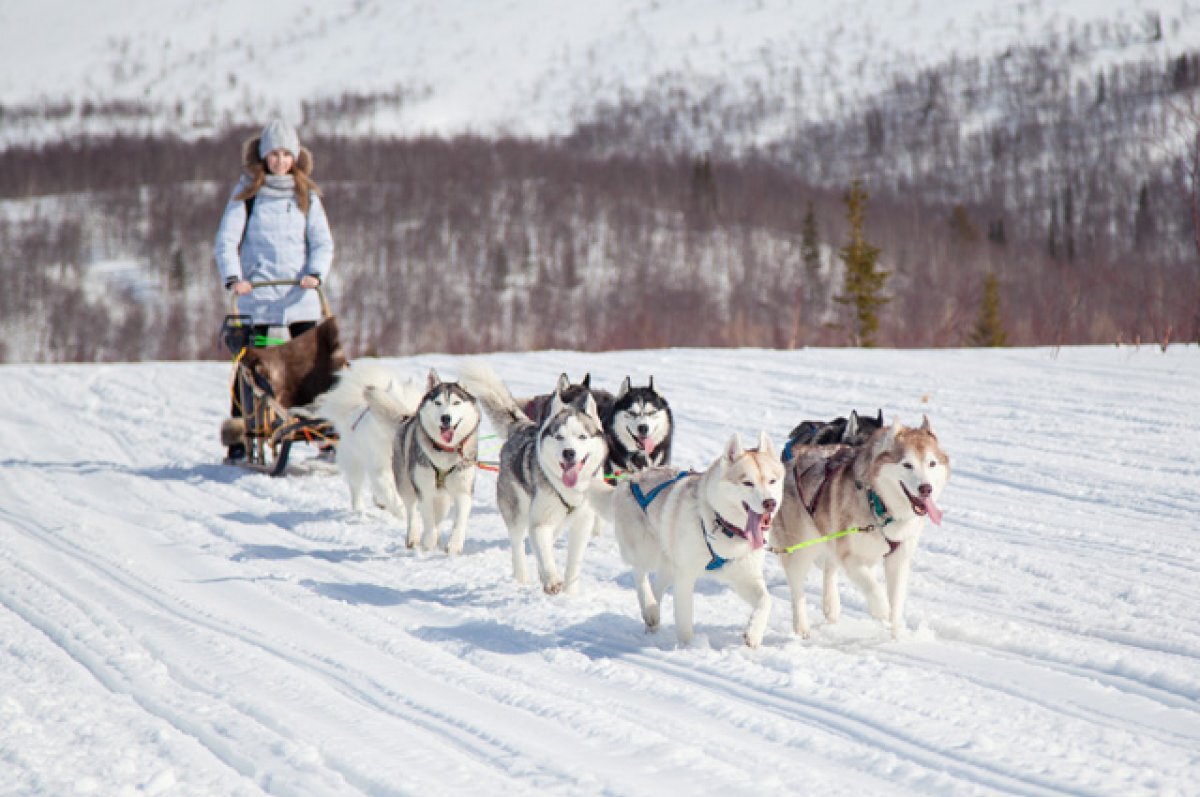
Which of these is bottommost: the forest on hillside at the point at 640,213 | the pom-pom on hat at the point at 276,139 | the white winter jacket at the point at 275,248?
the white winter jacket at the point at 275,248

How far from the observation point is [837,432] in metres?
5.20

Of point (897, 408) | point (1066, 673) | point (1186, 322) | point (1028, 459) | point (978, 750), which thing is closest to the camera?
point (978, 750)

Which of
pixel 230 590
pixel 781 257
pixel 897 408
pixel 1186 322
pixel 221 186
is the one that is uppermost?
pixel 221 186

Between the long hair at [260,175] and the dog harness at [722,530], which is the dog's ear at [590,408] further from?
the long hair at [260,175]

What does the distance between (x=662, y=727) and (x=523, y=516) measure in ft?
7.05

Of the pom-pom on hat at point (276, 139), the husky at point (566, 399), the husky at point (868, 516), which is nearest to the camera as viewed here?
the husky at point (868, 516)

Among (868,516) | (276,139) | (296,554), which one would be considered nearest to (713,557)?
(868,516)

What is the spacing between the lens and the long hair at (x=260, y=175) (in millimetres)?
7660

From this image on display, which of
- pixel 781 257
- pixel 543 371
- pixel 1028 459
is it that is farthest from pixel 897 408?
pixel 781 257

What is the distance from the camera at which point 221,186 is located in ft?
240

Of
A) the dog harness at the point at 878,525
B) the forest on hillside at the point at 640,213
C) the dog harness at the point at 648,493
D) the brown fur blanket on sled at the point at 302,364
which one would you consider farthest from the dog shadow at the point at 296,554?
the forest on hillside at the point at 640,213

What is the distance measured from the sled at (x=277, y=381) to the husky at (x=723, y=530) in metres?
4.06

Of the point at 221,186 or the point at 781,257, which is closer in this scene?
the point at 781,257

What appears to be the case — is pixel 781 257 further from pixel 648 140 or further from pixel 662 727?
pixel 662 727
